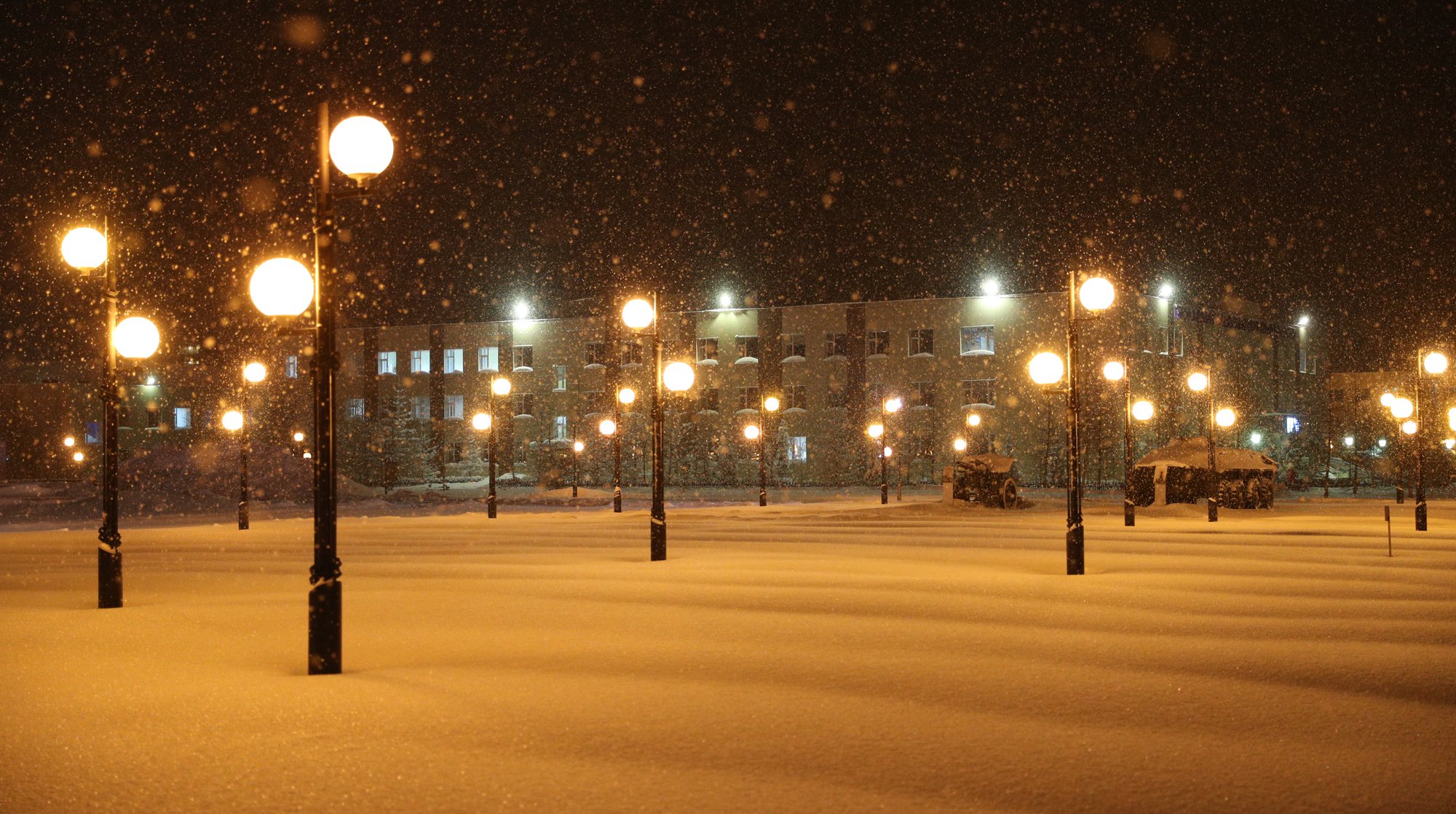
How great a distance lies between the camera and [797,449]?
2562 inches

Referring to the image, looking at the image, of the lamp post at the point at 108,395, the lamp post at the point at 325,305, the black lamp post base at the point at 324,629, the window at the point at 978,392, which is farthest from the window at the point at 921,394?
the black lamp post base at the point at 324,629

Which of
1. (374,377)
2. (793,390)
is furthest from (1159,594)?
(374,377)

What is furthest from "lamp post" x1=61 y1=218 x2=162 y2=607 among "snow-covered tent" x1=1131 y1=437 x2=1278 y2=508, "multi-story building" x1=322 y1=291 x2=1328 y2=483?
"multi-story building" x1=322 y1=291 x2=1328 y2=483

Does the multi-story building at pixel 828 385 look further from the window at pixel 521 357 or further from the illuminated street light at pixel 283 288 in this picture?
the illuminated street light at pixel 283 288

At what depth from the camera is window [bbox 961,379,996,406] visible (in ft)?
199

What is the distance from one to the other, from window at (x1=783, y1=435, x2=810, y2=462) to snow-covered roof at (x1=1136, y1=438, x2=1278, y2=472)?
1120 inches

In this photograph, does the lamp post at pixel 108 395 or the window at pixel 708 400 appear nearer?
the lamp post at pixel 108 395

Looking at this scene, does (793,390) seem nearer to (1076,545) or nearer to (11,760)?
(1076,545)

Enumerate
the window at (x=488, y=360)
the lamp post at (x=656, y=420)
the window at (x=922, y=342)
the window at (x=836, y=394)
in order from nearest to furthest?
the lamp post at (x=656, y=420) → the window at (x=922, y=342) → the window at (x=836, y=394) → the window at (x=488, y=360)

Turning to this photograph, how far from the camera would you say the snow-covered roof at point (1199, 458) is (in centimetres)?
3531

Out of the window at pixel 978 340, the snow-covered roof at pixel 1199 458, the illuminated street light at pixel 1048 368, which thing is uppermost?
the window at pixel 978 340

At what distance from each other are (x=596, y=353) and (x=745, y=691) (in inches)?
2438

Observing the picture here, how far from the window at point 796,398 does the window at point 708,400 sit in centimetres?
418

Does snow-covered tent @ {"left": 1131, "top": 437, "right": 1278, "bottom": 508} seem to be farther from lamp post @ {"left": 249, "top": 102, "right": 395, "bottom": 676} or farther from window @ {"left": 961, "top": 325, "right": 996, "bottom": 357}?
lamp post @ {"left": 249, "top": 102, "right": 395, "bottom": 676}
